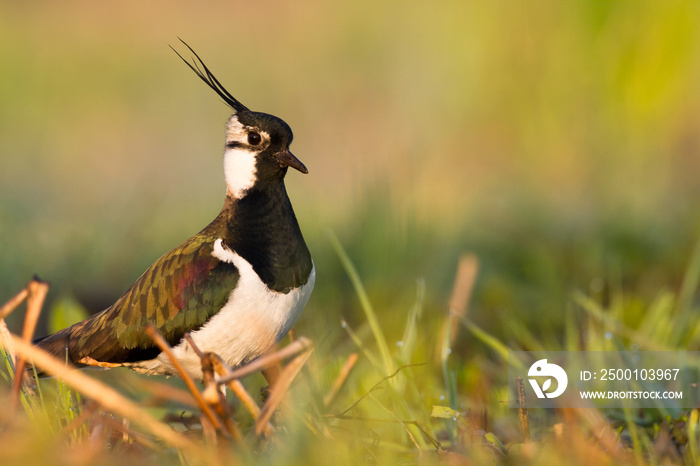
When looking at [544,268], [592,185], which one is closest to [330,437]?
[544,268]

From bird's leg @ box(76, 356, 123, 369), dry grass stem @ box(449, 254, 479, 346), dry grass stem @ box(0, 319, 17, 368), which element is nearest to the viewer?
dry grass stem @ box(0, 319, 17, 368)

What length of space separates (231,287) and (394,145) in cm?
370

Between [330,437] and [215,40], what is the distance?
7288 millimetres

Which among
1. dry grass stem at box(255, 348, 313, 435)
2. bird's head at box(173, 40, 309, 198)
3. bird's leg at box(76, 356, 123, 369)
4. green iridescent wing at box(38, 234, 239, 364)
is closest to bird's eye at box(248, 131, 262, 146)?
bird's head at box(173, 40, 309, 198)

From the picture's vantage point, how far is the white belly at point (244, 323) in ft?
8.45

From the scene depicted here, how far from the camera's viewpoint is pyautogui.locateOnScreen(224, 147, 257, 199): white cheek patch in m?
2.86

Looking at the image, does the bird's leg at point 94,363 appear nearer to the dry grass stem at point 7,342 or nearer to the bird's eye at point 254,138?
the dry grass stem at point 7,342

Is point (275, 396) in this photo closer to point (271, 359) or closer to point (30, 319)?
point (271, 359)

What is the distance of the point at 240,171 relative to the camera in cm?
289

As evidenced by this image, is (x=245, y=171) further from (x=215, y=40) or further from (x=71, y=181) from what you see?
(x=215, y=40)

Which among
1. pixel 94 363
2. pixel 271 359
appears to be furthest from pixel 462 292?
pixel 271 359

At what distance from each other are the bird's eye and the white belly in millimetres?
430

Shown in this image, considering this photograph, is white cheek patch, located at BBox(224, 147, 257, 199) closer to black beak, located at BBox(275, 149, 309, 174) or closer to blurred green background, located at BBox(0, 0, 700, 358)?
black beak, located at BBox(275, 149, 309, 174)

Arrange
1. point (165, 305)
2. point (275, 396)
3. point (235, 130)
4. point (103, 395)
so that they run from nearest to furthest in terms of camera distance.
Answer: point (103, 395) < point (275, 396) < point (165, 305) < point (235, 130)
